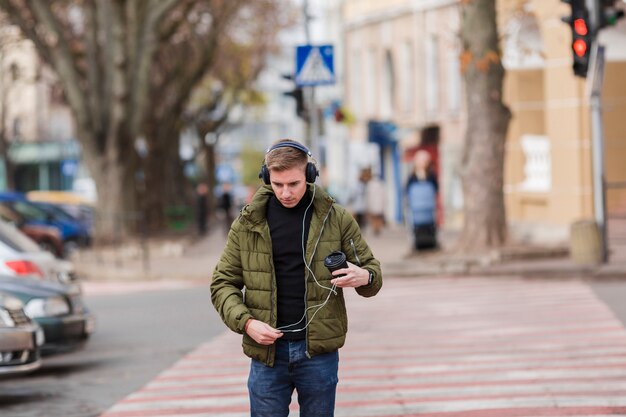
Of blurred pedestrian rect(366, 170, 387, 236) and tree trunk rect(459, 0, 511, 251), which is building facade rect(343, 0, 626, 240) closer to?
tree trunk rect(459, 0, 511, 251)

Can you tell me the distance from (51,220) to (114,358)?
2448cm

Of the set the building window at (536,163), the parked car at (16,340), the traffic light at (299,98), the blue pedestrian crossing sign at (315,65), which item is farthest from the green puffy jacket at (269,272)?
the building window at (536,163)

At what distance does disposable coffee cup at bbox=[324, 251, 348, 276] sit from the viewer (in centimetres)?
674

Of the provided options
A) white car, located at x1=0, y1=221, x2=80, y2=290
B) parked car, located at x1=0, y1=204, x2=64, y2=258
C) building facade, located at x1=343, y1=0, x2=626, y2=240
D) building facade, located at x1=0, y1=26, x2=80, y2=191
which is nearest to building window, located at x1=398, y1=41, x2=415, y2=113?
building facade, located at x1=343, y1=0, x2=626, y2=240

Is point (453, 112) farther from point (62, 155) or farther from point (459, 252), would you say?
point (62, 155)

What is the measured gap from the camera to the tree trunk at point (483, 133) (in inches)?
997

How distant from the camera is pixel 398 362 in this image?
13.8 meters

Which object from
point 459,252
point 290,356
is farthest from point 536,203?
point 290,356

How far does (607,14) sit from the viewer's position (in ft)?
68.0

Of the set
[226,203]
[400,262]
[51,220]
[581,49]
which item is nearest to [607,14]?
[581,49]

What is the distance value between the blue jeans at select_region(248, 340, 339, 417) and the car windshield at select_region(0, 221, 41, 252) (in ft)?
26.2

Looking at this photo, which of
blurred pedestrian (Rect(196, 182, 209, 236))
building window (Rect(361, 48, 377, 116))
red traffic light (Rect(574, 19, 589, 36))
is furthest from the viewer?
building window (Rect(361, 48, 377, 116))

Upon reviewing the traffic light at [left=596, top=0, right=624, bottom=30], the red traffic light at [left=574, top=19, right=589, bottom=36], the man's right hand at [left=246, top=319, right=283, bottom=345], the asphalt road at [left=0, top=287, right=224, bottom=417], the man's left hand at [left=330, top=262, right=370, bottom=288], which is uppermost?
the traffic light at [left=596, top=0, right=624, bottom=30]

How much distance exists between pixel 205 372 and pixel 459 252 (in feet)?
40.1
